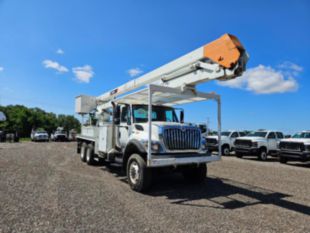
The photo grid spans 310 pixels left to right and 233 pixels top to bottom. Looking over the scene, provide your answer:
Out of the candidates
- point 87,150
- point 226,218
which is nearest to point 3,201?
point 226,218

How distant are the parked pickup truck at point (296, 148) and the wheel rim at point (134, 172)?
10402mm

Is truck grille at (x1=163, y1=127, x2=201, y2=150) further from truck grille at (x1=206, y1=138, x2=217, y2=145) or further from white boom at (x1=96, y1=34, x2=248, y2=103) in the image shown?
truck grille at (x1=206, y1=138, x2=217, y2=145)

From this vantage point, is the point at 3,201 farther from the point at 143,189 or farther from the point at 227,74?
the point at 227,74

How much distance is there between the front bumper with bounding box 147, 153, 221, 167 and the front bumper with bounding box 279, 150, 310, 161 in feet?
27.9

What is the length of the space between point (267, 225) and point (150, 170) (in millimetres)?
2947

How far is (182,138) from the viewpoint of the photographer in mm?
6773

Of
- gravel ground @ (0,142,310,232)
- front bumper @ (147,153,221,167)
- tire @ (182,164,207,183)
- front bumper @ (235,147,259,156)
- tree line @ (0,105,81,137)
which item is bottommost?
gravel ground @ (0,142,310,232)

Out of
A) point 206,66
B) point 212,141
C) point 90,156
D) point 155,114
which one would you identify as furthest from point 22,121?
point 206,66

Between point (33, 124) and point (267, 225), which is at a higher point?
point (33, 124)

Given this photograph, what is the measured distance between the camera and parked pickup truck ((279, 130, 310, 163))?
12.9 m

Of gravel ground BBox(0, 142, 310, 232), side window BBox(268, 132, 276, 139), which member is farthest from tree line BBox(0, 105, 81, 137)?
gravel ground BBox(0, 142, 310, 232)

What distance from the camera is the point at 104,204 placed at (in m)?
5.27

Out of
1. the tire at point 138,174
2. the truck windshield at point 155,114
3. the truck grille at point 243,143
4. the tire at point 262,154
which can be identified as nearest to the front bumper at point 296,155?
the tire at point 262,154

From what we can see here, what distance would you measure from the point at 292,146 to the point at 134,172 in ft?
35.3
